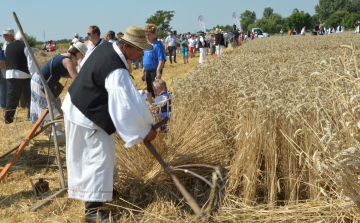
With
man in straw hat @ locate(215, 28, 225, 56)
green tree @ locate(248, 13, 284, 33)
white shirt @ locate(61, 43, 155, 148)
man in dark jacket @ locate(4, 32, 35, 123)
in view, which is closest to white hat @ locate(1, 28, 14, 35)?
man in dark jacket @ locate(4, 32, 35, 123)

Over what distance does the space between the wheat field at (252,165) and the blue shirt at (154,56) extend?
90.7 inches

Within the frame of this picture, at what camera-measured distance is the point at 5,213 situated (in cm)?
287

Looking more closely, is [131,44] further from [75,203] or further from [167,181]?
[75,203]

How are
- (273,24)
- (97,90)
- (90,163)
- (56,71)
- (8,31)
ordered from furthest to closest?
(273,24)
(8,31)
(56,71)
(90,163)
(97,90)

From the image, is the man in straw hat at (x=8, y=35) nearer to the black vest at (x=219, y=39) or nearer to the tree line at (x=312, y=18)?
the black vest at (x=219, y=39)

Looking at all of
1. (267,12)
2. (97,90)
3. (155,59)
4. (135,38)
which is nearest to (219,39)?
(155,59)

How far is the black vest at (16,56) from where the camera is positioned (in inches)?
209

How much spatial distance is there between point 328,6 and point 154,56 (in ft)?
459

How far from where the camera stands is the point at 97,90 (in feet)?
7.52

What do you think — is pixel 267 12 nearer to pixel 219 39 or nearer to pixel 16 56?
pixel 219 39

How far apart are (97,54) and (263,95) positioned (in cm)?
135

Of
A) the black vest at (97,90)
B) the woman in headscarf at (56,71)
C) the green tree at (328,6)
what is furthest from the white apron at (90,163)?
the green tree at (328,6)

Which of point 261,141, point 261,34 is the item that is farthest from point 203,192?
point 261,34

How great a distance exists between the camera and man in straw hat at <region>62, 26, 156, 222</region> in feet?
7.20
